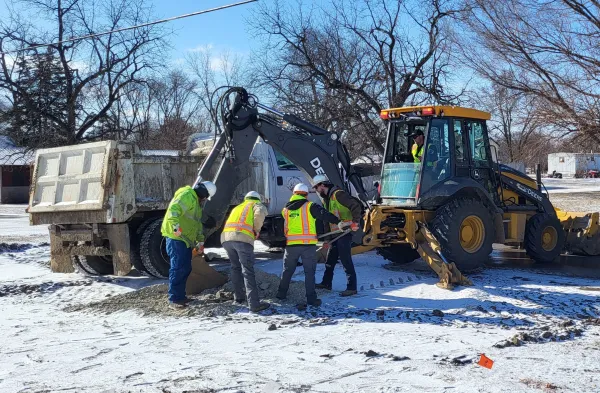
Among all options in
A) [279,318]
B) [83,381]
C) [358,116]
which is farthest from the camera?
[358,116]

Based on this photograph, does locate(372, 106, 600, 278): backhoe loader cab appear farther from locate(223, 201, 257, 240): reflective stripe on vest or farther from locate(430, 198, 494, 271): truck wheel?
locate(223, 201, 257, 240): reflective stripe on vest

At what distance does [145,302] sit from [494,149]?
624 cm

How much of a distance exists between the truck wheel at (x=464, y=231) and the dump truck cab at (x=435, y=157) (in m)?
0.23

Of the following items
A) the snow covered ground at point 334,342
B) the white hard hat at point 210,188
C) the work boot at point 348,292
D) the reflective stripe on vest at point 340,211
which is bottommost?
the snow covered ground at point 334,342

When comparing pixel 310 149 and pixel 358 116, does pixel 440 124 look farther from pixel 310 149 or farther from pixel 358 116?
pixel 358 116

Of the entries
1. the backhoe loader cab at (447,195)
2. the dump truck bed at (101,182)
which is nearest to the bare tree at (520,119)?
the backhoe loader cab at (447,195)

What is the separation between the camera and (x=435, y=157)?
10.1 metres

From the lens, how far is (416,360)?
5762 millimetres

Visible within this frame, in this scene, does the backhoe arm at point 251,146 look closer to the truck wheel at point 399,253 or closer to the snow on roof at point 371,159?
the truck wheel at point 399,253

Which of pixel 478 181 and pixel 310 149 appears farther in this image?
pixel 478 181

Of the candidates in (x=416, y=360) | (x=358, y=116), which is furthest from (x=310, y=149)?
(x=358, y=116)

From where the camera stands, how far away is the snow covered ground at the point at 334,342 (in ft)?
17.2

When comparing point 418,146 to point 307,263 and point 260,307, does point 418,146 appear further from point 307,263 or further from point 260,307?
point 260,307

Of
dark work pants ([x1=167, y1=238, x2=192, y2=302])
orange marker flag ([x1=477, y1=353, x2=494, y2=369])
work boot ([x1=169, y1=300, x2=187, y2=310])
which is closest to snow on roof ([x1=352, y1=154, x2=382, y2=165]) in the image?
dark work pants ([x1=167, y1=238, x2=192, y2=302])
